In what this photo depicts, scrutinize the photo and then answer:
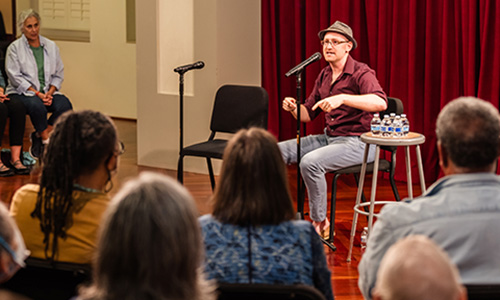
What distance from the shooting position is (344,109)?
4.25 metres

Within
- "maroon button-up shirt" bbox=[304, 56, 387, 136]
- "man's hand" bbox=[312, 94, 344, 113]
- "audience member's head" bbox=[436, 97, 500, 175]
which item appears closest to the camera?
"audience member's head" bbox=[436, 97, 500, 175]

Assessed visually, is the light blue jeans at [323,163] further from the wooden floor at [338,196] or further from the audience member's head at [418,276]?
the audience member's head at [418,276]

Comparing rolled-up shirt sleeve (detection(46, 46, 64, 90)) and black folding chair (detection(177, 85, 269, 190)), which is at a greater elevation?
rolled-up shirt sleeve (detection(46, 46, 64, 90))

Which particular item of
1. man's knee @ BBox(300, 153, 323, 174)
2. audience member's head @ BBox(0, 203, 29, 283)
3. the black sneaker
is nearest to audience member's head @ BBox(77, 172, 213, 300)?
audience member's head @ BBox(0, 203, 29, 283)

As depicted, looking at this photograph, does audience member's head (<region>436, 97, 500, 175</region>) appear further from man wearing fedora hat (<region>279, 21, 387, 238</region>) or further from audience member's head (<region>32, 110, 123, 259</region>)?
man wearing fedora hat (<region>279, 21, 387, 238</region>)

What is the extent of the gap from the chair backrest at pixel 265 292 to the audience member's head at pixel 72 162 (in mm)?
545

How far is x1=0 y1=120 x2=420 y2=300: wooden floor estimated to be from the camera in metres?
3.60

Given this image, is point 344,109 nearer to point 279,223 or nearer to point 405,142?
point 405,142

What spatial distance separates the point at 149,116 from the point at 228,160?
4156mm

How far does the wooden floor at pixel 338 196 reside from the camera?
3602mm

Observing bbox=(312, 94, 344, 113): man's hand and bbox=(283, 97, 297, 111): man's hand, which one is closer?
bbox=(312, 94, 344, 113): man's hand

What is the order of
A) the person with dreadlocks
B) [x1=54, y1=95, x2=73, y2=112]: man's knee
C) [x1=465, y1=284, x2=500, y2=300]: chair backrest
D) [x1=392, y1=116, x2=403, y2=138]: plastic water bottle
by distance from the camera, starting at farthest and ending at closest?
1. [x1=54, y1=95, x2=73, y2=112]: man's knee
2. [x1=392, y1=116, x2=403, y2=138]: plastic water bottle
3. the person with dreadlocks
4. [x1=465, y1=284, x2=500, y2=300]: chair backrest

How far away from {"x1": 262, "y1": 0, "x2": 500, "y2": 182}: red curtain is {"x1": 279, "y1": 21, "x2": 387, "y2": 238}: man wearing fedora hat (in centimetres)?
117

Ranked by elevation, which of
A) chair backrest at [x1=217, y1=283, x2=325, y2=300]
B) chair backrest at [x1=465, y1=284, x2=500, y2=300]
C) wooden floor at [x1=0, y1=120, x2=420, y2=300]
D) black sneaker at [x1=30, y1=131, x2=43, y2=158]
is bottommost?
wooden floor at [x1=0, y1=120, x2=420, y2=300]
